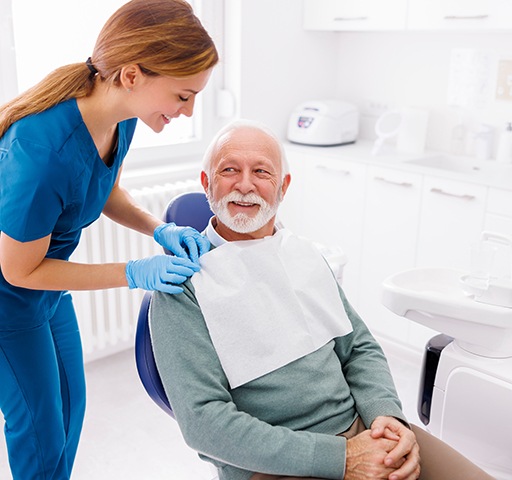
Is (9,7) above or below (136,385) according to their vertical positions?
above

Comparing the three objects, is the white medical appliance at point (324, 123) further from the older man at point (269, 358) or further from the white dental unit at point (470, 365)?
the older man at point (269, 358)

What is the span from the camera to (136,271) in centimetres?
139

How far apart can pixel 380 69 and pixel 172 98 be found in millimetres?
2146

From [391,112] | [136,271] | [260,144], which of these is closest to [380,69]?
[391,112]

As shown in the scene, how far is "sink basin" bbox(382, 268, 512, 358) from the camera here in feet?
5.11

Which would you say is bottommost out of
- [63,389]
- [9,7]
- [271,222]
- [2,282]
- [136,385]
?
[136,385]

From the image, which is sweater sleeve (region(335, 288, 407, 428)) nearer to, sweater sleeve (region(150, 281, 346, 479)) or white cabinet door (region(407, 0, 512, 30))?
sweater sleeve (region(150, 281, 346, 479))

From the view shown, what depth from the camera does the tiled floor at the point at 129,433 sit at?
212cm

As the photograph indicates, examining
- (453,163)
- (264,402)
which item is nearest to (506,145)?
Answer: (453,163)

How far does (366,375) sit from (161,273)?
20.9 inches

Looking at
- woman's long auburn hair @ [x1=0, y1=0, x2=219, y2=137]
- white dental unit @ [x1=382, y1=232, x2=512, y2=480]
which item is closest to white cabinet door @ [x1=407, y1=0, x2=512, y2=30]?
white dental unit @ [x1=382, y1=232, x2=512, y2=480]

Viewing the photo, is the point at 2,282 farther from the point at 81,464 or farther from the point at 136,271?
the point at 81,464

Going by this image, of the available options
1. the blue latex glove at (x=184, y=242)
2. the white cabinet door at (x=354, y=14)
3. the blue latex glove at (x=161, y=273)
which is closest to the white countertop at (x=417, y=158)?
the white cabinet door at (x=354, y=14)

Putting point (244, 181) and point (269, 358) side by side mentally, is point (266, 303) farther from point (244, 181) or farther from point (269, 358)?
point (244, 181)
